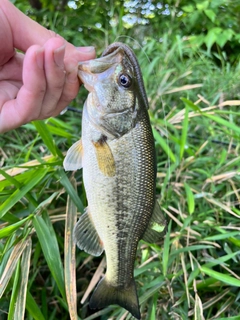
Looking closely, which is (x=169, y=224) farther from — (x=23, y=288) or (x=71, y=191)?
(x=23, y=288)

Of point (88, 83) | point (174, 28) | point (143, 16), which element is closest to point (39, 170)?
point (88, 83)

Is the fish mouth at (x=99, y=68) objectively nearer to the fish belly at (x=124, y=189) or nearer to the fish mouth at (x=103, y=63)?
the fish mouth at (x=103, y=63)

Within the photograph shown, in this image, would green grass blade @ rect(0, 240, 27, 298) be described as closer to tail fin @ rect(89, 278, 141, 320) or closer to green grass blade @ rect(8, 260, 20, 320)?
green grass blade @ rect(8, 260, 20, 320)

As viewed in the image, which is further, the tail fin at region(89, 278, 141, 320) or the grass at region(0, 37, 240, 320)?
the grass at region(0, 37, 240, 320)

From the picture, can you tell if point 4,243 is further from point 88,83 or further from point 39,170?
point 88,83

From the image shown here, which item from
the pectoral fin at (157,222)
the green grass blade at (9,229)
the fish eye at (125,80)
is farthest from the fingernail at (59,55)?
the green grass blade at (9,229)

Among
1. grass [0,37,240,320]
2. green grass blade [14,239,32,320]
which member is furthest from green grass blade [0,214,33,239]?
green grass blade [14,239,32,320]
